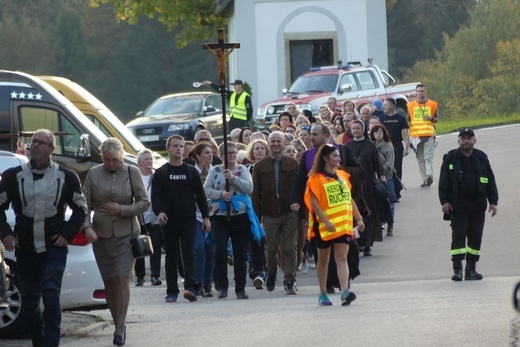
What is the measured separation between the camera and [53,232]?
1121 centimetres

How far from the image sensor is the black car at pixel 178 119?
1373 inches

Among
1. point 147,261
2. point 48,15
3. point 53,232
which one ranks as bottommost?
point 147,261

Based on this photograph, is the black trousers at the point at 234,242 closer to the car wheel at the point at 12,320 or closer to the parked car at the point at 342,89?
the car wheel at the point at 12,320

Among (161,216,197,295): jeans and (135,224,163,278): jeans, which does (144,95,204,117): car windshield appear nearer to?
(135,224,163,278): jeans

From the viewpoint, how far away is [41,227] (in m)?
11.2

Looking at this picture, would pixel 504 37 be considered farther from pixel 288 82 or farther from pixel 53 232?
pixel 53 232

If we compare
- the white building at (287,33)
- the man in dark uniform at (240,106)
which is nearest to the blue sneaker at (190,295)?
the man in dark uniform at (240,106)

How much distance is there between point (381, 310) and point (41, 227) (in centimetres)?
378

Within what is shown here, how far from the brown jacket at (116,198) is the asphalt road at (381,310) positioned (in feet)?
3.17

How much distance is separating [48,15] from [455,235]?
95.0 meters

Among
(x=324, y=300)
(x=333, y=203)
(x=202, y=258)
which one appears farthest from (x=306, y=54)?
(x=324, y=300)

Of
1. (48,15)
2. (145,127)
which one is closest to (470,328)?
(145,127)

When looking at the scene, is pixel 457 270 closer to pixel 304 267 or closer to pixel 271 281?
pixel 271 281

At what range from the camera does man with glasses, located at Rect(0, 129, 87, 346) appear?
11156mm
